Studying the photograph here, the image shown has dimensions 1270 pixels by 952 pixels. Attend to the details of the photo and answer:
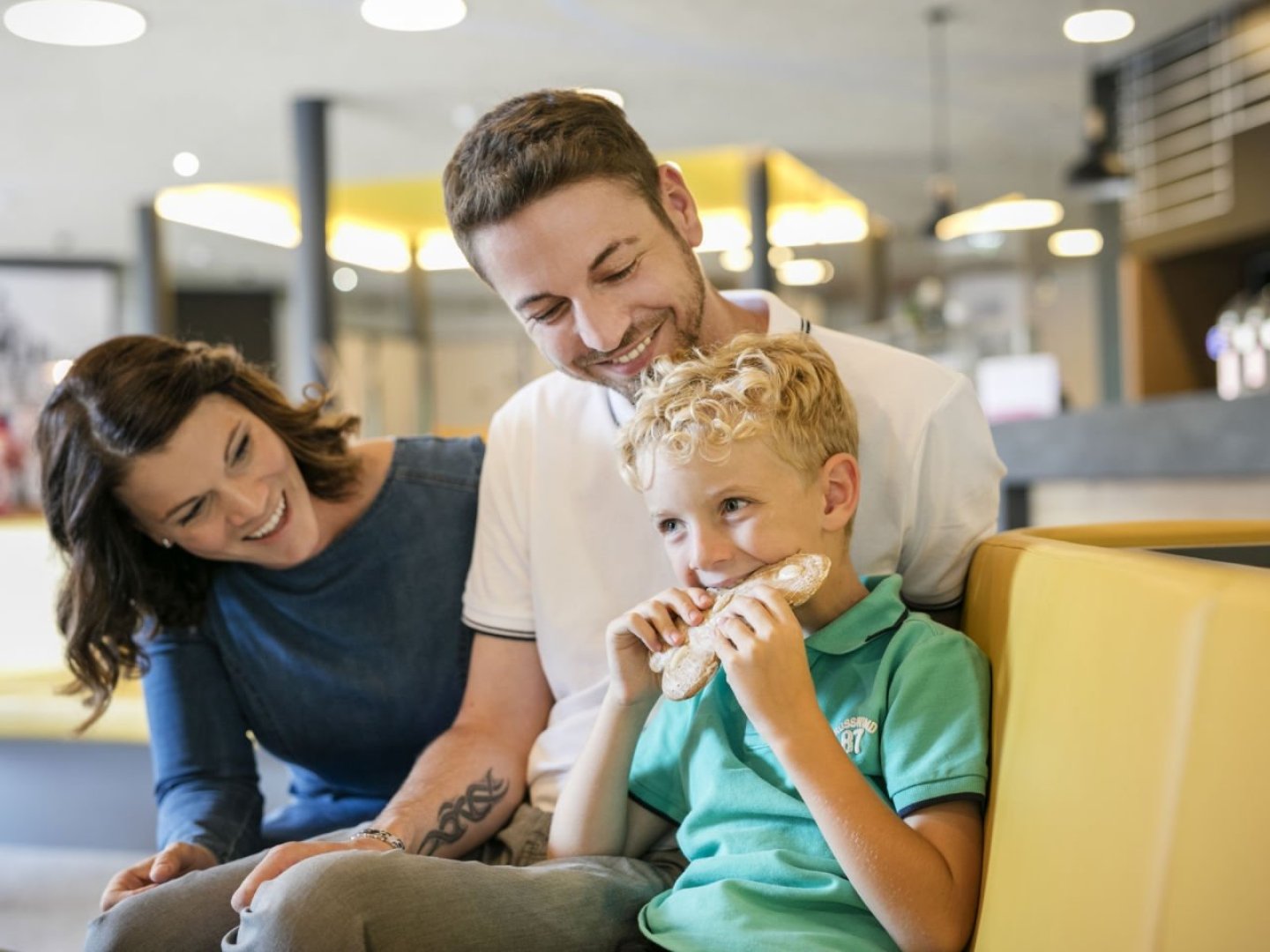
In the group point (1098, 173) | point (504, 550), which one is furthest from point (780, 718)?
point (1098, 173)

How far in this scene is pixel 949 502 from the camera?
5.41ft

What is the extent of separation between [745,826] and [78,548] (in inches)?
47.8

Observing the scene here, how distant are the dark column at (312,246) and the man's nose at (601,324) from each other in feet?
24.4

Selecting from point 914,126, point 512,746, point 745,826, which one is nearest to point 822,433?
point 745,826

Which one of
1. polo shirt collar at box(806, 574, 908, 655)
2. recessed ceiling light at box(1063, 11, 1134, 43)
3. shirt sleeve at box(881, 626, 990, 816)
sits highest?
recessed ceiling light at box(1063, 11, 1134, 43)

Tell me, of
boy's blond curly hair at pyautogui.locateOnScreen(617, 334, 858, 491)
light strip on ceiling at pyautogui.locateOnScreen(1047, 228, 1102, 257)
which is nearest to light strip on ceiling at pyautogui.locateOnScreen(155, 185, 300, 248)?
light strip on ceiling at pyautogui.locateOnScreen(1047, 228, 1102, 257)

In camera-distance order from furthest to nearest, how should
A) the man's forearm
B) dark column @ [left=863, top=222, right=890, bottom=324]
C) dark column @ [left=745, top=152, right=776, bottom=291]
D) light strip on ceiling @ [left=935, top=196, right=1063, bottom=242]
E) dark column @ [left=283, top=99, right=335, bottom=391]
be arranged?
1. dark column @ [left=863, top=222, right=890, bottom=324]
2. dark column @ [left=745, top=152, right=776, bottom=291]
3. light strip on ceiling @ [left=935, top=196, right=1063, bottom=242]
4. dark column @ [left=283, top=99, right=335, bottom=391]
5. the man's forearm

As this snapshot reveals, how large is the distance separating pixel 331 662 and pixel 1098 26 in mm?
6724

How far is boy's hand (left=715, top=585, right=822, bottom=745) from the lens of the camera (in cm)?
132

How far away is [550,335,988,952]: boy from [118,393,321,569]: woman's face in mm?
715

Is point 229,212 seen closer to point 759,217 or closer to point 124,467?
point 759,217

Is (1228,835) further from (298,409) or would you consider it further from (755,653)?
(298,409)

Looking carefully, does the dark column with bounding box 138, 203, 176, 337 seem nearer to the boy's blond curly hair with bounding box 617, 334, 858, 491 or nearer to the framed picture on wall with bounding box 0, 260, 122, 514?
the framed picture on wall with bounding box 0, 260, 122, 514

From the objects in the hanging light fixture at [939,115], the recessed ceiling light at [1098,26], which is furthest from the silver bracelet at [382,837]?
the recessed ceiling light at [1098,26]
